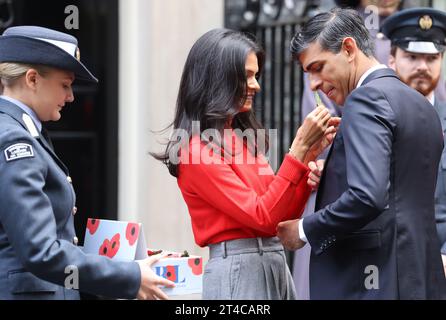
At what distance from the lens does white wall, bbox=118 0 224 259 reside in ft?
21.4

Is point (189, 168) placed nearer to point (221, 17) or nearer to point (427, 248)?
point (427, 248)

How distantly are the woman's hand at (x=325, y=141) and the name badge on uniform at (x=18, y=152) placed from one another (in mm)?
1142

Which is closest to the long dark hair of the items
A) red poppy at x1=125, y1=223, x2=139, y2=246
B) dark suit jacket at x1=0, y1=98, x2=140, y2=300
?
red poppy at x1=125, y1=223, x2=139, y2=246

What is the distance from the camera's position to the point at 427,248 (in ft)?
11.3

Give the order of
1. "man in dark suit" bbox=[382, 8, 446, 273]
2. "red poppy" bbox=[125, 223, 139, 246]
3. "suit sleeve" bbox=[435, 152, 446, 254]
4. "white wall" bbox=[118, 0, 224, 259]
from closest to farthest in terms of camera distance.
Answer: "red poppy" bbox=[125, 223, 139, 246] → "suit sleeve" bbox=[435, 152, 446, 254] → "man in dark suit" bbox=[382, 8, 446, 273] → "white wall" bbox=[118, 0, 224, 259]

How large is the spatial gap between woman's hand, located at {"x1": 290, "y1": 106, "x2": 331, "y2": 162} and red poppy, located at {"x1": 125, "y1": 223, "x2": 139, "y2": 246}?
0.66 m

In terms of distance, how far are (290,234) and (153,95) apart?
10.6 ft

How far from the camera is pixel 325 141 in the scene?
3.79m

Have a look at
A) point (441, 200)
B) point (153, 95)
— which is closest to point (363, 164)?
point (441, 200)

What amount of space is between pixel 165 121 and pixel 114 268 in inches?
136

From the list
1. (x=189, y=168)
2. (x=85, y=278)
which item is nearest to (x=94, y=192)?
(x=189, y=168)

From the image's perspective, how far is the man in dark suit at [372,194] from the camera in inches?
126

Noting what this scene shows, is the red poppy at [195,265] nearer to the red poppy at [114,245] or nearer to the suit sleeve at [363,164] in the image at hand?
the red poppy at [114,245]

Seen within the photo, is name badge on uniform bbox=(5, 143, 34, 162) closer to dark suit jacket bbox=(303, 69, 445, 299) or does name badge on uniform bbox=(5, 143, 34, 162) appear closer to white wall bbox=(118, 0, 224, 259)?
dark suit jacket bbox=(303, 69, 445, 299)
